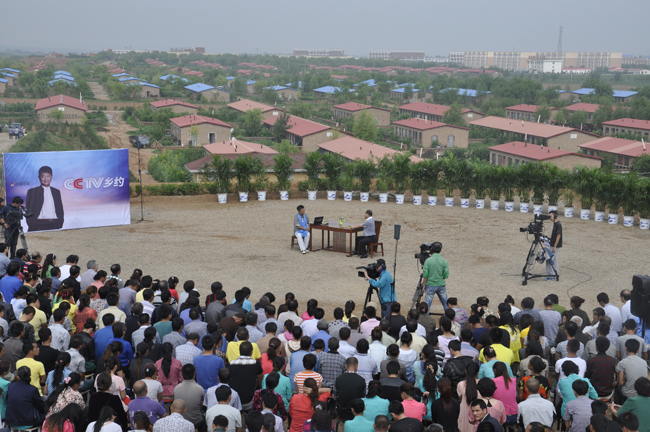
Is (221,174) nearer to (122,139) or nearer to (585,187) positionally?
(585,187)

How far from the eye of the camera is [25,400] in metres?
5.66

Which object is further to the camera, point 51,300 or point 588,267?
point 588,267

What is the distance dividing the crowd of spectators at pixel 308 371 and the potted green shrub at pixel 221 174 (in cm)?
1183

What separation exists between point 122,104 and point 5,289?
301 feet

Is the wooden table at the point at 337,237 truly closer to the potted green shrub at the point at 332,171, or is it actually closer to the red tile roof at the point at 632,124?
the potted green shrub at the point at 332,171

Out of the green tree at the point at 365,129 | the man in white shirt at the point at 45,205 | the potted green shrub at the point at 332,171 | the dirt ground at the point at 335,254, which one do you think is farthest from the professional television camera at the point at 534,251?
the green tree at the point at 365,129

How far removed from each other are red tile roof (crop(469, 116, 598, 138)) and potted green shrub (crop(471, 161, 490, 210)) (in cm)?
4793

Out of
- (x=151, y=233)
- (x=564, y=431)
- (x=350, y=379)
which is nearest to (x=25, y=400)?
(x=350, y=379)

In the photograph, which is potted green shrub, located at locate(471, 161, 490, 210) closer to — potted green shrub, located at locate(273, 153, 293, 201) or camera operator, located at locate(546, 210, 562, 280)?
potted green shrub, located at locate(273, 153, 293, 201)

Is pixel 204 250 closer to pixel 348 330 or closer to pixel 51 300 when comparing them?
pixel 51 300

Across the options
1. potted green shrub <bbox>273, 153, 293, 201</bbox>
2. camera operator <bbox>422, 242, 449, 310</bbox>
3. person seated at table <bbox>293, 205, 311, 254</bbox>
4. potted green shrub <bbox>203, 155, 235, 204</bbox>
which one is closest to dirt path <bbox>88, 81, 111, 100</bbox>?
potted green shrub <bbox>203, 155, 235, 204</bbox>

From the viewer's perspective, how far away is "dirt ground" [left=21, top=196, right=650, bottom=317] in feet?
39.6

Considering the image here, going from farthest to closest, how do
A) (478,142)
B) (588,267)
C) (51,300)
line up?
(478,142) < (588,267) < (51,300)

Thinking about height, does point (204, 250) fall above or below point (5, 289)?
below
